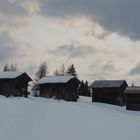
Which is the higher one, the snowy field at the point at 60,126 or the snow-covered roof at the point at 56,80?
the snow-covered roof at the point at 56,80

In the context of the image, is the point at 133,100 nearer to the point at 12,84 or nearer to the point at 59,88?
the point at 59,88

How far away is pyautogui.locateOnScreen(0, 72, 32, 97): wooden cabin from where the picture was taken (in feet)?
196

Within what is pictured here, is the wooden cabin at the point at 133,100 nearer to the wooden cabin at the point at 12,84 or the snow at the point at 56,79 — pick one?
the snow at the point at 56,79

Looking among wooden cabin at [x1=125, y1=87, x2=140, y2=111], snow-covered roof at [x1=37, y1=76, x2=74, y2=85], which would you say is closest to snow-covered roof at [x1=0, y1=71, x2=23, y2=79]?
snow-covered roof at [x1=37, y1=76, x2=74, y2=85]

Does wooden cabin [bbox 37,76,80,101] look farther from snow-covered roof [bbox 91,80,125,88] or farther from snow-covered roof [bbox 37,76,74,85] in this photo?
snow-covered roof [bbox 91,80,125,88]

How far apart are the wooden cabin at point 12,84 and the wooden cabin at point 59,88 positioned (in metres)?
4.65

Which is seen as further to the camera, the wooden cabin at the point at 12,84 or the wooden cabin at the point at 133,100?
the wooden cabin at the point at 12,84

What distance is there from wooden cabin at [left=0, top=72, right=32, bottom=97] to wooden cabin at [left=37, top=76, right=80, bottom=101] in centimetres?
465

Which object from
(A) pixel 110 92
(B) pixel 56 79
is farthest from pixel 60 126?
(A) pixel 110 92

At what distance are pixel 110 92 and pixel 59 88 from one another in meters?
8.31

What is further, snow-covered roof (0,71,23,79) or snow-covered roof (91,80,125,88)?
snow-covered roof (91,80,125,88)

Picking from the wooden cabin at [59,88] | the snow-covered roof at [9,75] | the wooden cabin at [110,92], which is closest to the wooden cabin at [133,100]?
the wooden cabin at [110,92]

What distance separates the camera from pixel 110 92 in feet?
213

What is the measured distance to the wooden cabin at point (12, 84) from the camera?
59656 millimetres
